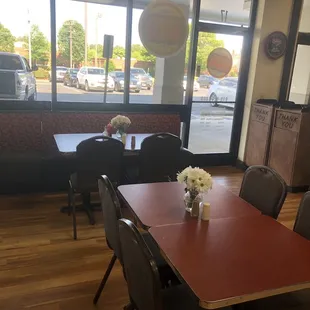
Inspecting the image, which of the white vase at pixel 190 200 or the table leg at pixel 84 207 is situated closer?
the white vase at pixel 190 200

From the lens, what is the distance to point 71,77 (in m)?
4.48

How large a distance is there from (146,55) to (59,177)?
6.95ft

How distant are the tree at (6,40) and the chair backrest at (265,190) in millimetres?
3327

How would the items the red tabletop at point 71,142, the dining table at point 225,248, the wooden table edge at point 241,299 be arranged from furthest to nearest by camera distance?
the red tabletop at point 71,142 → the dining table at point 225,248 → the wooden table edge at point 241,299

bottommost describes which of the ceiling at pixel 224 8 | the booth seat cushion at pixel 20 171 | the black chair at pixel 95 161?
the booth seat cushion at pixel 20 171

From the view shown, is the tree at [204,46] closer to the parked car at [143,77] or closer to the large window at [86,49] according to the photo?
the parked car at [143,77]

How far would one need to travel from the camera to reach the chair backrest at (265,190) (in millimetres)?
2102

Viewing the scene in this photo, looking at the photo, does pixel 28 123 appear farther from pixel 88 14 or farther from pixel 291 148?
pixel 291 148

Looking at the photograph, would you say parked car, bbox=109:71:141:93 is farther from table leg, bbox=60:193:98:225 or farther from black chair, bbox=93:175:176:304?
black chair, bbox=93:175:176:304

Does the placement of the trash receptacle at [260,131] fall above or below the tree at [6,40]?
below

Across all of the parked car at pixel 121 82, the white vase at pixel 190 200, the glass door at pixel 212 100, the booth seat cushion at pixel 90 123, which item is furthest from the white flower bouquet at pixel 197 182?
the glass door at pixel 212 100

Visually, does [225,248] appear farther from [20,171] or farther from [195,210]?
[20,171]

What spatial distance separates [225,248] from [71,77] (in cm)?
358

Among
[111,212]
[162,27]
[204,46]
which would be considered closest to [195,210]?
[111,212]
